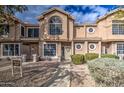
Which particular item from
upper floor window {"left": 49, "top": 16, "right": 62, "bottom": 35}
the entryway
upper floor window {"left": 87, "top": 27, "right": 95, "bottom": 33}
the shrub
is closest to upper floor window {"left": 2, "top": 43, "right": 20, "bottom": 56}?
upper floor window {"left": 49, "top": 16, "right": 62, "bottom": 35}

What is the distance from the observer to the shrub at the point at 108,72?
24.2 ft

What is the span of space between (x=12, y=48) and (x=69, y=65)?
2.86m

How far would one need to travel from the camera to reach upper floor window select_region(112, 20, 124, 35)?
10.3 meters

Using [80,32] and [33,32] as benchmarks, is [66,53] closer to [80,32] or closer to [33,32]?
[80,32]

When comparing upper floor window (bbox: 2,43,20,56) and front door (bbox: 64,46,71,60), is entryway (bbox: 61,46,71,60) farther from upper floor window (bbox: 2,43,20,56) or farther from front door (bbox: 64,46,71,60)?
upper floor window (bbox: 2,43,20,56)

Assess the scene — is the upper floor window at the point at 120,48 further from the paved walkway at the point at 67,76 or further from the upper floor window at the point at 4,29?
the upper floor window at the point at 4,29

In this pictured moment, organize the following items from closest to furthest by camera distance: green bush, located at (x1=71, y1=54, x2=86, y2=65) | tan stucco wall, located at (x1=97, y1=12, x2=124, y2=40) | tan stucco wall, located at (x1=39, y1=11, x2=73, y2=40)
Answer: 1. green bush, located at (x1=71, y1=54, x2=86, y2=65)
2. tan stucco wall, located at (x1=97, y1=12, x2=124, y2=40)
3. tan stucco wall, located at (x1=39, y1=11, x2=73, y2=40)

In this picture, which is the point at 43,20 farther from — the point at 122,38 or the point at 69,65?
the point at 122,38

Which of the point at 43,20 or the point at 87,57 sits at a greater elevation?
the point at 43,20

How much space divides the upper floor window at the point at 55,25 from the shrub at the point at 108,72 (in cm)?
333

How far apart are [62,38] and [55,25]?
2.66 ft

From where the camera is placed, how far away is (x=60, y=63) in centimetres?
1026
